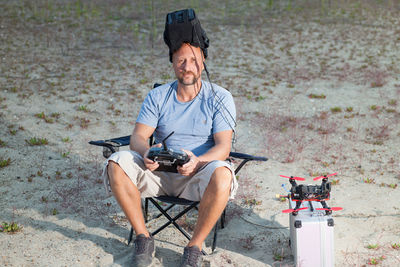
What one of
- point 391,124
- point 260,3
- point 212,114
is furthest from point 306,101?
point 260,3

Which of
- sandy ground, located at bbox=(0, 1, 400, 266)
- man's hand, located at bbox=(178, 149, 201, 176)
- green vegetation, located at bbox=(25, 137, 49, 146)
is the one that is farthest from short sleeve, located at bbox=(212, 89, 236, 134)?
green vegetation, located at bbox=(25, 137, 49, 146)

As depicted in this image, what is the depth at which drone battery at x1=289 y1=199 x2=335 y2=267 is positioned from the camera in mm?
3029

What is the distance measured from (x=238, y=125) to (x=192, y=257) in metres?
3.61

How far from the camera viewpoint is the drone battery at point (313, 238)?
3029mm

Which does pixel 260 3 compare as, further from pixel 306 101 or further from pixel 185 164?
pixel 185 164

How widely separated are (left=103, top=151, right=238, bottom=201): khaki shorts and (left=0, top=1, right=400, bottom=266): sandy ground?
1.53ft

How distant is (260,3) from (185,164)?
16627mm

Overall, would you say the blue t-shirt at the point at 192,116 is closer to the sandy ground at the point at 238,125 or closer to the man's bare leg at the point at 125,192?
the man's bare leg at the point at 125,192

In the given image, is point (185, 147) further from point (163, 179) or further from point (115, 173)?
point (115, 173)

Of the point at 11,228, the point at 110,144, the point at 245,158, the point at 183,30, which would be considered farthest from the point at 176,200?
the point at 11,228

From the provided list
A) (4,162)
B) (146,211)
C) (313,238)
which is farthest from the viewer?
(4,162)

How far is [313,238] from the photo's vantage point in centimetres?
306

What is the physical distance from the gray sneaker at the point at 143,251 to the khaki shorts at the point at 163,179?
315mm

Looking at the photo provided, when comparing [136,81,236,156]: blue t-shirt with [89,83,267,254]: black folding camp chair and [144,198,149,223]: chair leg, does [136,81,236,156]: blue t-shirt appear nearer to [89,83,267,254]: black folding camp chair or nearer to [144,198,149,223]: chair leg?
[89,83,267,254]: black folding camp chair
